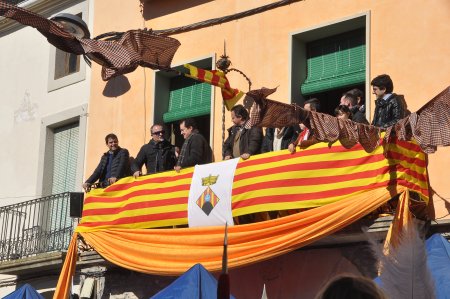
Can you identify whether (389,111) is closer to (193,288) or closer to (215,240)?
(215,240)

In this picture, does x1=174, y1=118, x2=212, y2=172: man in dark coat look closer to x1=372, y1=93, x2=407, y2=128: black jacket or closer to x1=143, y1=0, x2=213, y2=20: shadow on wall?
x1=143, y1=0, x2=213, y2=20: shadow on wall

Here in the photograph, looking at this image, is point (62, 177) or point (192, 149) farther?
point (62, 177)

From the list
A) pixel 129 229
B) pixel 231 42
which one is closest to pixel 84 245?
pixel 129 229

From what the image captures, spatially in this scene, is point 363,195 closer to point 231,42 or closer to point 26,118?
point 231,42

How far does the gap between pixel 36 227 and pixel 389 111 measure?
8179mm

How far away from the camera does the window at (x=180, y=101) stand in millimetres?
16230

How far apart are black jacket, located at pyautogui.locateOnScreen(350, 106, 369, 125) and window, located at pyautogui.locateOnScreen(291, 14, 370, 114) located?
101 cm

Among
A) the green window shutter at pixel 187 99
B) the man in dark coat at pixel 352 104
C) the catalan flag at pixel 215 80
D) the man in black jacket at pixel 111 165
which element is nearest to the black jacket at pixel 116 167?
the man in black jacket at pixel 111 165

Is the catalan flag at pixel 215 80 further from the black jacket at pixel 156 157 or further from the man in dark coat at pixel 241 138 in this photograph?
the black jacket at pixel 156 157

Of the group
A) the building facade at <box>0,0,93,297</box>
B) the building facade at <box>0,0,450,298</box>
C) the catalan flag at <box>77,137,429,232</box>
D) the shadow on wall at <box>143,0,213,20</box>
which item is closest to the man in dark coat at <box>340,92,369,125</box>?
the building facade at <box>0,0,450,298</box>

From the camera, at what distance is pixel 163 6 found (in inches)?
670

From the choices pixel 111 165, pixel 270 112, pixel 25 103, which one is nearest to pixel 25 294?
pixel 111 165

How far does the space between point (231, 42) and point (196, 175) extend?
2.79 meters

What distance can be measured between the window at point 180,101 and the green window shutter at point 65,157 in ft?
7.66
